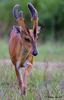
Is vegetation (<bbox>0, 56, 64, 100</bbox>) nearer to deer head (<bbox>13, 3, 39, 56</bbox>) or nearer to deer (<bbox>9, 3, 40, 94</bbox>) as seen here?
deer (<bbox>9, 3, 40, 94</bbox>)

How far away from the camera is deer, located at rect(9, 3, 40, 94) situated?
35.2ft

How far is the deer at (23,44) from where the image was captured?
10.7 m

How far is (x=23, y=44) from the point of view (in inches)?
440

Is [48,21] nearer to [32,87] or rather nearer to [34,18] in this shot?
[34,18]

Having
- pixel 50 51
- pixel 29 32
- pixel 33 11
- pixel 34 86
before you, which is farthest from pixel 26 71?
pixel 50 51

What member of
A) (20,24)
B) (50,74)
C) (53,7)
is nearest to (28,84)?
(20,24)

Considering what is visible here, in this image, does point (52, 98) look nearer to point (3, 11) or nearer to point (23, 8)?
point (23, 8)

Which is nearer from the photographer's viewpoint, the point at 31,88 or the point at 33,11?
the point at 31,88

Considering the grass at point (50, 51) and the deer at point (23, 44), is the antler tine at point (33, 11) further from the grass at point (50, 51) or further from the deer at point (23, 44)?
the grass at point (50, 51)

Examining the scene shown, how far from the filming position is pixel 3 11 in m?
28.6

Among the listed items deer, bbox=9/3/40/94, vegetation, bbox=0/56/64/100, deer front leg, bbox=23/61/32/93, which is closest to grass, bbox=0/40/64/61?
vegetation, bbox=0/56/64/100

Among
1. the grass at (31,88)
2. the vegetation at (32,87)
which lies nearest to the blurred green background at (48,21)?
the vegetation at (32,87)

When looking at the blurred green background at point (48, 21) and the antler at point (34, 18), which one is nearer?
the antler at point (34, 18)

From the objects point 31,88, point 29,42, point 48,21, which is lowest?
point 48,21
